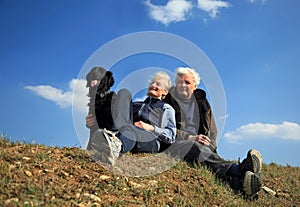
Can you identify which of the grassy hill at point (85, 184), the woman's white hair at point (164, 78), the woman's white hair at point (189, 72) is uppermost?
the woman's white hair at point (189, 72)

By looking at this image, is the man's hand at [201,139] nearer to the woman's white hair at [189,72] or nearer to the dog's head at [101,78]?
the woman's white hair at [189,72]

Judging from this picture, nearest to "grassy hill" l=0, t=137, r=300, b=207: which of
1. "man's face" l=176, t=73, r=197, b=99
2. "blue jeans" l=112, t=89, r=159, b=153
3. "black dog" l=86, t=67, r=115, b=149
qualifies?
"blue jeans" l=112, t=89, r=159, b=153

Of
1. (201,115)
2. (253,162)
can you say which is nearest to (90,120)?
(201,115)

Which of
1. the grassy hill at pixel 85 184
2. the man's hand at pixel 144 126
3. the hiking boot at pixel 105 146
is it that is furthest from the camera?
the man's hand at pixel 144 126

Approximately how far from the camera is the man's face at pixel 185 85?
27.2 ft

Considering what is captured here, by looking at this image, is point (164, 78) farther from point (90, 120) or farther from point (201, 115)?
point (90, 120)

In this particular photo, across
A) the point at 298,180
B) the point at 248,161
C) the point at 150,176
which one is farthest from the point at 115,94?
the point at 298,180

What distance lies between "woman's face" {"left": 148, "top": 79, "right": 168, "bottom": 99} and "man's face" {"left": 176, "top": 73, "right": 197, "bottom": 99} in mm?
602

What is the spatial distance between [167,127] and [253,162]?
5.99ft

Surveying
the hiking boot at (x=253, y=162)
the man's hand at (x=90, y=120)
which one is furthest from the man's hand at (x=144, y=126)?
the hiking boot at (x=253, y=162)

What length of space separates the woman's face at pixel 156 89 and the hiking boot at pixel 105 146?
196 cm

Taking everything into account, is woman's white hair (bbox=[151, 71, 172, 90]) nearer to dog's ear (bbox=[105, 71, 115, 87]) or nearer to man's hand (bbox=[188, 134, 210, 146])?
dog's ear (bbox=[105, 71, 115, 87])

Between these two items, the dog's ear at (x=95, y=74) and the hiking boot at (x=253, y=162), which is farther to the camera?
the dog's ear at (x=95, y=74)

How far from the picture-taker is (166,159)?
7.29 meters
